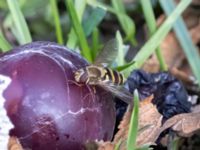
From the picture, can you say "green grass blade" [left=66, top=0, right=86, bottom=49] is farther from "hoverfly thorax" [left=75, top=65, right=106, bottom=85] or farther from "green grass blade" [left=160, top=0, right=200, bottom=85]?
"hoverfly thorax" [left=75, top=65, right=106, bottom=85]

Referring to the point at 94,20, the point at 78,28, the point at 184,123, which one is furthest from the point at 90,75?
the point at 94,20

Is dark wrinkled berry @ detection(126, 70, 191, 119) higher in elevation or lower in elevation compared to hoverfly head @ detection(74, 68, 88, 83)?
lower

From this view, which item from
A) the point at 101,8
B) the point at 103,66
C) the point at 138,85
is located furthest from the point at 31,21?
the point at 103,66

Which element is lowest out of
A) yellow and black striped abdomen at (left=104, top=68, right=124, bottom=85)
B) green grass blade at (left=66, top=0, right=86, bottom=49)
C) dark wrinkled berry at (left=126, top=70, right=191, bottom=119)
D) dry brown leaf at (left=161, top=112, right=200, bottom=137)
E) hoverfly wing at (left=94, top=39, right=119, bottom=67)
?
dry brown leaf at (left=161, top=112, right=200, bottom=137)

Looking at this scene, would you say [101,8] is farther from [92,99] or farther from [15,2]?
[92,99]

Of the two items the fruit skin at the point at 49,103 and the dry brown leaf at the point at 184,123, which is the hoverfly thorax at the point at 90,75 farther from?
the dry brown leaf at the point at 184,123

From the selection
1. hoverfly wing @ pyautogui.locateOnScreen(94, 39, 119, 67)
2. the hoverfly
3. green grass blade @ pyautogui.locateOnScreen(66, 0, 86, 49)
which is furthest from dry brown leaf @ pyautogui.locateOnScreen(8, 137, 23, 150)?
green grass blade @ pyautogui.locateOnScreen(66, 0, 86, 49)
